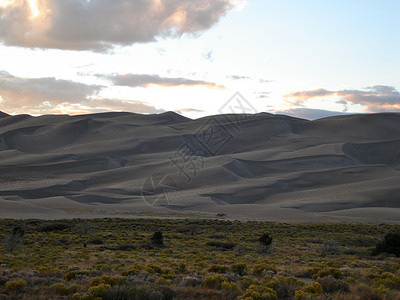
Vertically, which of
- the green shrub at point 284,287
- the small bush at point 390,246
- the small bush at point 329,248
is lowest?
the small bush at point 329,248

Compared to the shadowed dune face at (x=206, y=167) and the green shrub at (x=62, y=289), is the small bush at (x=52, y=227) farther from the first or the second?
the green shrub at (x=62, y=289)

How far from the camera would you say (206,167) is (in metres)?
90.3

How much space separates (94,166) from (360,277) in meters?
96.3

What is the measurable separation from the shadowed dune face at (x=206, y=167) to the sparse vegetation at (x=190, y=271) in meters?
25.1

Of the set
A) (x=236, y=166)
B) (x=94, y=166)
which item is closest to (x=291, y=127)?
(x=236, y=166)

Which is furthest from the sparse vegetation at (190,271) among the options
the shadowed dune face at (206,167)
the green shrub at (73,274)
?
the shadowed dune face at (206,167)

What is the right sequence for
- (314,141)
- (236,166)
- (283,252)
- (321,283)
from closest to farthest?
1. (321,283)
2. (283,252)
3. (236,166)
4. (314,141)

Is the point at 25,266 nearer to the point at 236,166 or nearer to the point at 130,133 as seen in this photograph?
the point at 236,166

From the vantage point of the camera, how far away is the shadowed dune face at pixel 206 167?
185ft

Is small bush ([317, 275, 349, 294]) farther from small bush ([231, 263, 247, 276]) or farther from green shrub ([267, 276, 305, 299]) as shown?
small bush ([231, 263, 247, 276])

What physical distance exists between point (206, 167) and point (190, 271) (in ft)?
254

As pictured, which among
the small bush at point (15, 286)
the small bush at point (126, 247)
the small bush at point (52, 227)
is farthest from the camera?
the small bush at point (52, 227)

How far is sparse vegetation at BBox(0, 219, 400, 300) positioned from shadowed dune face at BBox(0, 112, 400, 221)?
2508 centimetres

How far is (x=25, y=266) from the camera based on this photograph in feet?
45.4
